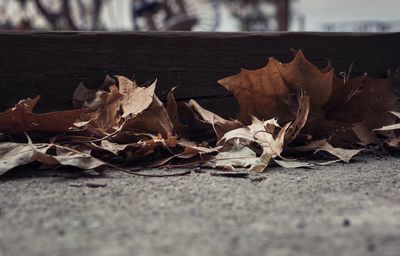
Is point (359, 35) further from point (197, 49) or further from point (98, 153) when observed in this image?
point (98, 153)

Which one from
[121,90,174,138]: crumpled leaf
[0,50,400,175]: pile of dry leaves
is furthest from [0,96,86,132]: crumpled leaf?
[121,90,174,138]: crumpled leaf

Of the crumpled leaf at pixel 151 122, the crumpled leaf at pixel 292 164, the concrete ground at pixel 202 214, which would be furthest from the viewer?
the crumpled leaf at pixel 151 122

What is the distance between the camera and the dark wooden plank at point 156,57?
4.91ft

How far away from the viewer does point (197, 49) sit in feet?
5.39

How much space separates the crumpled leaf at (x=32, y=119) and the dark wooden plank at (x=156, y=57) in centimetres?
23

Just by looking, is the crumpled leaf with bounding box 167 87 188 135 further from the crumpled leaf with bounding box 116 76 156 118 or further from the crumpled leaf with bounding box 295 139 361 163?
the crumpled leaf with bounding box 295 139 361 163

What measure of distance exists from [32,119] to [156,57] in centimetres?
46

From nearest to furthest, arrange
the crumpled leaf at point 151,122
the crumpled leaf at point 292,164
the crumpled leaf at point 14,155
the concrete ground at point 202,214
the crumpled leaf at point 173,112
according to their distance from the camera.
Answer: the concrete ground at point 202,214
the crumpled leaf at point 14,155
the crumpled leaf at point 292,164
the crumpled leaf at point 151,122
the crumpled leaf at point 173,112

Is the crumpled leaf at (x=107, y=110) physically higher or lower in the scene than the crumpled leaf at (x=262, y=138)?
higher

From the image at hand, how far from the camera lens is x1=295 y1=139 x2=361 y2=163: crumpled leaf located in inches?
51.0

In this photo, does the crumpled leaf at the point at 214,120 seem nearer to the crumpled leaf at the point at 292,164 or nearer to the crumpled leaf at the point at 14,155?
the crumpled leaf at the point at 292,164

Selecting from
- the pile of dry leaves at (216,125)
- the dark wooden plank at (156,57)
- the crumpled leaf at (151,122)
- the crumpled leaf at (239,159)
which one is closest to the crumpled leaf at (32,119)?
the pile of dry leaves at (216,125)

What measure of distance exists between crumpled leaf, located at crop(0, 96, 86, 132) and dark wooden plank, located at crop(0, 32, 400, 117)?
0.23 meters

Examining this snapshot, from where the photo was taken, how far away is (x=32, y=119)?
1.28 meters
